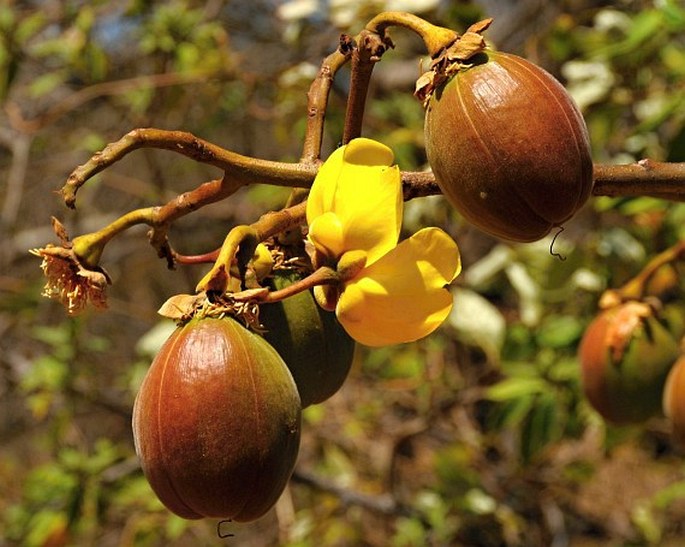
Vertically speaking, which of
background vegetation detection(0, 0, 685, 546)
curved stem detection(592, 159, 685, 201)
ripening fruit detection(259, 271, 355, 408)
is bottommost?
background vegetation detection(0, 0, 685, 546)

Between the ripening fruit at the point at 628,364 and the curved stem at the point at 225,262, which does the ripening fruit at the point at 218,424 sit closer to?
the curved stem at the point at 225,262

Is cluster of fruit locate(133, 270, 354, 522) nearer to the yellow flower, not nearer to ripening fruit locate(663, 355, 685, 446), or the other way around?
the yellow flower

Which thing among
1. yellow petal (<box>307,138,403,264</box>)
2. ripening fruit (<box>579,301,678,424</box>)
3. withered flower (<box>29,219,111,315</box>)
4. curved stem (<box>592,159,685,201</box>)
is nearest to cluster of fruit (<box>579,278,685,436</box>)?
ripening fruit (<box>579,301,678,424</box>)

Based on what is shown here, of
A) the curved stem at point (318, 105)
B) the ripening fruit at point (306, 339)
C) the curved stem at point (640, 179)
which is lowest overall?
the ripening fruit at point (306, 339)

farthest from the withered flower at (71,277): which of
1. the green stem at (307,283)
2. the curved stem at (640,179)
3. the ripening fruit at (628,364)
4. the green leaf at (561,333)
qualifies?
the green leaf at (561,333)

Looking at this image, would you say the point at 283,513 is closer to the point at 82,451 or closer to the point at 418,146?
the point at 82,451

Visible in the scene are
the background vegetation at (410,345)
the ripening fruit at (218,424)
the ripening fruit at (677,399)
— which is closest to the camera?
the ripening fruit at (218,424)

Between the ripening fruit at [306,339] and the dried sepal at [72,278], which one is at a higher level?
the dried sepal at [72,278]
